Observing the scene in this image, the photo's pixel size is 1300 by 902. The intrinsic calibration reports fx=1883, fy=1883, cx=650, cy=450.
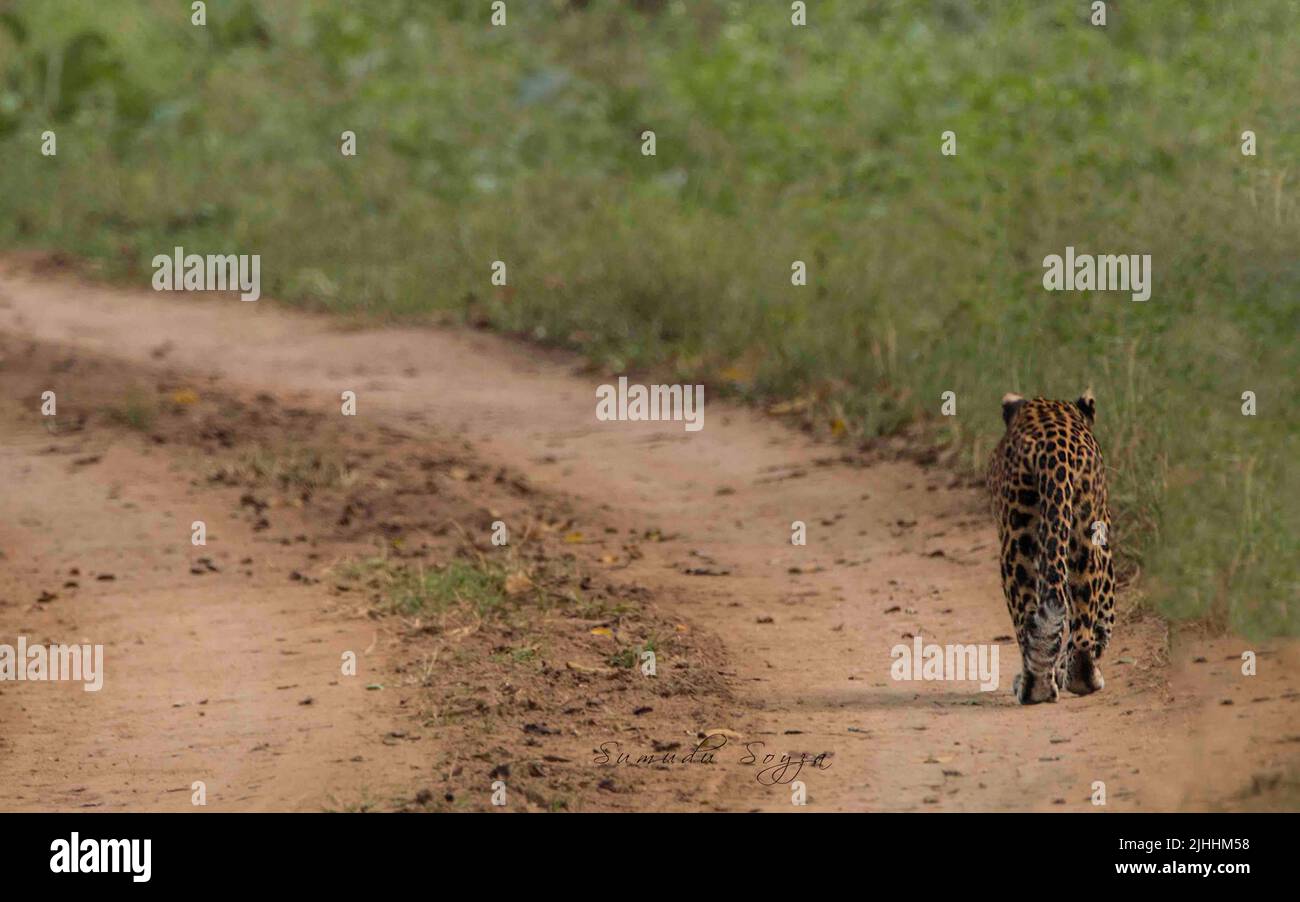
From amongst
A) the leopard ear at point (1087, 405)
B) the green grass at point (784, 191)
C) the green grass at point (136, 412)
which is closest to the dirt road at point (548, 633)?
the green grass at point (136, 412)

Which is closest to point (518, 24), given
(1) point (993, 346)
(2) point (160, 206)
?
(2) point (160, 206)

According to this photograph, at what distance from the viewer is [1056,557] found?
6.23 m

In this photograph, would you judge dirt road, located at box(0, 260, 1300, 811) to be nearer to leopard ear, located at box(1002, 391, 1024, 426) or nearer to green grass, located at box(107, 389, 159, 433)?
green grass, located at box(107, 389, 159, 433)

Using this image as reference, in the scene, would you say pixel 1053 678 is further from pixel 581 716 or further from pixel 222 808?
pixel 222 808

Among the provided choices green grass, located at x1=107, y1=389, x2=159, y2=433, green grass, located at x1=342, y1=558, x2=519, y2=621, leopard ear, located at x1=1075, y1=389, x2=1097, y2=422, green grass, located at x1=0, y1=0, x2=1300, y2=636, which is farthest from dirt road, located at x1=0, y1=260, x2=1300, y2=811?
leopard ear, located at x1=1075, y1=389, x2=1097, y2=422

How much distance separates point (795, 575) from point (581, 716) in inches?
→ 89.4

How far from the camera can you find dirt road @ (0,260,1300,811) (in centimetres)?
592

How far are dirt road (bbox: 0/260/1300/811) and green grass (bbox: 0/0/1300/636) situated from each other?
702 mm

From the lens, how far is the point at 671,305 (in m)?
13.5

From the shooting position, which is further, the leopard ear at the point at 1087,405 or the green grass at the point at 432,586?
the green grass at the point at 432,586

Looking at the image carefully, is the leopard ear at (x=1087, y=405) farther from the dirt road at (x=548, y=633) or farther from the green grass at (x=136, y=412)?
the green grass at (x=136, y=412)

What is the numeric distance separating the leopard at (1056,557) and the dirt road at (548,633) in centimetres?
19

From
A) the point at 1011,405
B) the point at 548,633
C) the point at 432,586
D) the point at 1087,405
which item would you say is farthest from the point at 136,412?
the point at 1087,405

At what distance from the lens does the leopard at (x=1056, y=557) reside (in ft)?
20.5
